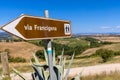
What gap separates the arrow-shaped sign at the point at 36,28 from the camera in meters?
3.22

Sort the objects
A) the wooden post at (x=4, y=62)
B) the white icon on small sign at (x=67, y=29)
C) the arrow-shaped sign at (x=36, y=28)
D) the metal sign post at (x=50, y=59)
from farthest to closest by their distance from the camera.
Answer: the wooden post at (x=4, y=62) < the white icon on small sign at (x=67, y=29) < the metal sign post at (x=50, y=59) < the arrow-shaped sign at (x=36, y=28)

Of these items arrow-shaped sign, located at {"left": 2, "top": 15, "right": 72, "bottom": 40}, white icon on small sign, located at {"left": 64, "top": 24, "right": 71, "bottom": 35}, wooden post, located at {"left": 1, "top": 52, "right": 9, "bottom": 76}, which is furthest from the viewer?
wooden post, located at {"left": 1, "top": 52, "right": 9, "bottom": 76}

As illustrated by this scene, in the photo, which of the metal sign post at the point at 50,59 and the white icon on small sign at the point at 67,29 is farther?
the white icon on small sign at the point at 67,29

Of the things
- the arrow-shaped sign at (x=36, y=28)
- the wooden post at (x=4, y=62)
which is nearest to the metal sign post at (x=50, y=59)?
the arrow-shaped sign at (x=36, y=28)

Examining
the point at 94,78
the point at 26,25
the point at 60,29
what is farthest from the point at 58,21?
the point at 94,78

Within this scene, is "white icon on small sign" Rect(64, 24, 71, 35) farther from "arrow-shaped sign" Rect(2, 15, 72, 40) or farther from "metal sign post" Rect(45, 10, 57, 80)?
"metal sign post" Rect(45, 10, 57, 80)

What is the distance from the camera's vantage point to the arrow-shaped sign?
3.22 meters

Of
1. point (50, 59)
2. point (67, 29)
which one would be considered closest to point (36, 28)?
point (50, 59)

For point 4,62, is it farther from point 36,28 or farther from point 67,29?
point 36,28

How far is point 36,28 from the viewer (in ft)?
11.7

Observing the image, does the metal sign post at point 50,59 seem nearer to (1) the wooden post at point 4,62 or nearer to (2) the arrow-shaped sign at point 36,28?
(2) the arrow-shaped sign at point 36,28

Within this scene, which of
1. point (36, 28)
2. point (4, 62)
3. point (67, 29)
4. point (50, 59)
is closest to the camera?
point (36, 28)


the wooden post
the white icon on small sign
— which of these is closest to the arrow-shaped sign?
the white icon on small sign

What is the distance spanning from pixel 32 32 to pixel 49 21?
1.62 feet
